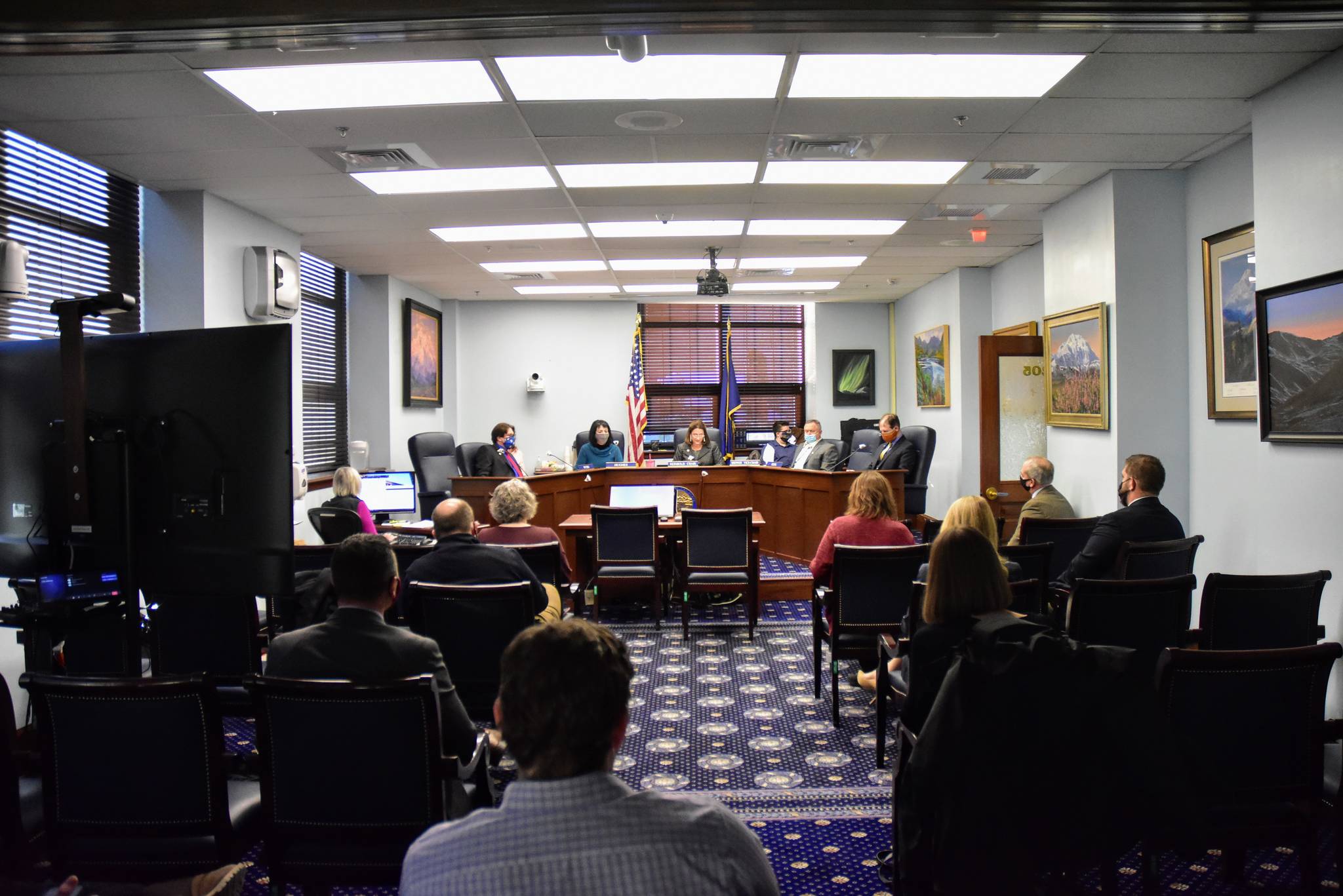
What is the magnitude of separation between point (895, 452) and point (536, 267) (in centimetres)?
425

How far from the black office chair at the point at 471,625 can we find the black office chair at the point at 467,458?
16.6 ft

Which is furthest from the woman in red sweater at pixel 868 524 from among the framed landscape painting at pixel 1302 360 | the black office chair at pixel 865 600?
the framed landscape painting at pixel 1302 360

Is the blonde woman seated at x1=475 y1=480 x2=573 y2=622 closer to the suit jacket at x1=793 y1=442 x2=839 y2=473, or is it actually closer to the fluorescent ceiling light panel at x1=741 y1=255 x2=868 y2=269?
the suit jacket at x1=793 y1=442 x2=839 y2=473

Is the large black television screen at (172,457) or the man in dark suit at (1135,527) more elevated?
the large black television screen at (172,457)

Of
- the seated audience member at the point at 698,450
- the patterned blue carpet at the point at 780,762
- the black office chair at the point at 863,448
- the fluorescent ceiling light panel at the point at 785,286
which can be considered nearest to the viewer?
the patterned blue carpet at the point at 780,762

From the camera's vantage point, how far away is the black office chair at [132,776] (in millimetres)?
1999

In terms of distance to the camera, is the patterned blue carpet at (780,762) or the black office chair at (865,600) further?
the black office chair at (865,600)

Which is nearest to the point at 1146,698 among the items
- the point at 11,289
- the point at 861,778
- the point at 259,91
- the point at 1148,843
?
the point at 1148,843

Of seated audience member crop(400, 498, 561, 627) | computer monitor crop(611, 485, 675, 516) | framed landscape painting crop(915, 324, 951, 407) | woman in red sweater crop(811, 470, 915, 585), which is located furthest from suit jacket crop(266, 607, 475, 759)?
framed landscape painting crop(915, 324, 951, 407)

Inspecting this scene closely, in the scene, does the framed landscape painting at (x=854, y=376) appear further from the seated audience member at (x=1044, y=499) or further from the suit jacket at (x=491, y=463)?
the seated audience member at (x=1044, y=499)

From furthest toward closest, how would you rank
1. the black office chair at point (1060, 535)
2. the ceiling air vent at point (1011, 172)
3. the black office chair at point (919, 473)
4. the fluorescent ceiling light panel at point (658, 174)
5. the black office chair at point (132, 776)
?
the black office chair at point (919, 473) < the ceiling air vent at point (1011, 172) < the fluorescent ceiling light panel at point (658, 174) < the black office chair at point (1060, 535) < the black office chair at point (132, 776)

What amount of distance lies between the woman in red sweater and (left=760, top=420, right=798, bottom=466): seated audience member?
496 cm

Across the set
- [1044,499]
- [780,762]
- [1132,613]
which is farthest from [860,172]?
[780,762]

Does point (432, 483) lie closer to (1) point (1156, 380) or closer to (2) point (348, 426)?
(2) point (348, 426)
